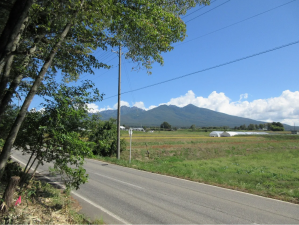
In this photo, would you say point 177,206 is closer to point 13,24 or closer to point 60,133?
point 60,133

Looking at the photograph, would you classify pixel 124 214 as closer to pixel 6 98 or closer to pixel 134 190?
pixel 134 190

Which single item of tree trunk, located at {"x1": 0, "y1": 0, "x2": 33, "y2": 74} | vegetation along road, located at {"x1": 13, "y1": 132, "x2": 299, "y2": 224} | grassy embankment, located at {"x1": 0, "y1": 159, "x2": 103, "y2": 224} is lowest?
vegetation along road, located at {"x1": 13, "y1": 132, "x2": 299, "y2": 224}

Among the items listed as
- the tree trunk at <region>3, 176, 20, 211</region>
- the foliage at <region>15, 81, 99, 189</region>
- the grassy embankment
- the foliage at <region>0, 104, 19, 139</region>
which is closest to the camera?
the grassy embankment

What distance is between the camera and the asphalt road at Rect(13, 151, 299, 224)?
554 centimetres

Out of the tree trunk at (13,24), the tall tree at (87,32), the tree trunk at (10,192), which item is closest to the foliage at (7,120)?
the tall tree at (87,32)

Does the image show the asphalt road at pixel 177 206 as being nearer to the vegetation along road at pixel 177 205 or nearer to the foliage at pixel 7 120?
the vegetation along road at pixel 177 205

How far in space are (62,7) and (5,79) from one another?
2.33m

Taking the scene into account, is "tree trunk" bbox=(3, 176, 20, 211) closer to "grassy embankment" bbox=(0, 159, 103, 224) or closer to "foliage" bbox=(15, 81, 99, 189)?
"grassy embankment" bbox=(0, 159, 103, 224)

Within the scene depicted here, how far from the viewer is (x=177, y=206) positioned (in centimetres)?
652

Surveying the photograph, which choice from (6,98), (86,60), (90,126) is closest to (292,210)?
(90,126)

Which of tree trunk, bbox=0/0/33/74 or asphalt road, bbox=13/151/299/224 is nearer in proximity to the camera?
tree trunk, bbox=0/0/33/74

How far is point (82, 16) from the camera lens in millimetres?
5602

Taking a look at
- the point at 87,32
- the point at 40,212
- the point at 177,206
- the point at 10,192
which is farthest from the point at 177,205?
the point at 87,32

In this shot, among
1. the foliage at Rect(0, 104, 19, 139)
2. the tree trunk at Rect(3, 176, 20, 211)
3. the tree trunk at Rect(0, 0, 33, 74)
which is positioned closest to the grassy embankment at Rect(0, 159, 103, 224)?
the tree trunk at Rect(3, 176, 20, 211)
